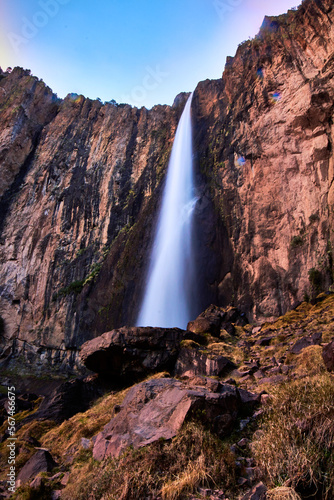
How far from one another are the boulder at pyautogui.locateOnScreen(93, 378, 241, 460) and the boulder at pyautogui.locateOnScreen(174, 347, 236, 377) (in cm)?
433

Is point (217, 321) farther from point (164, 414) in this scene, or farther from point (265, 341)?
point (164, 414)

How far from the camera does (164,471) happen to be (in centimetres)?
507

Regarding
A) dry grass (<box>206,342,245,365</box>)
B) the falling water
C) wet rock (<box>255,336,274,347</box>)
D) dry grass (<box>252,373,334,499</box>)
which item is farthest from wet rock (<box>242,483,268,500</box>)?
the falling water

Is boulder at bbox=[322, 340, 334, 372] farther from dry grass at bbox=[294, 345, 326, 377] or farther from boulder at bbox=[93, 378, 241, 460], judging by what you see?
boulder at bbox=[93, 378, 241, 460]

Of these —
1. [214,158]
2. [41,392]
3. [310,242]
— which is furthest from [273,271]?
[41,392]

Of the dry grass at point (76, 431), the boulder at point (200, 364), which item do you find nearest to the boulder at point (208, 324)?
the boulder at point (200, 364)

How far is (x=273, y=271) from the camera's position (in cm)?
2098

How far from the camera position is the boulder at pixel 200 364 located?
1166 cm

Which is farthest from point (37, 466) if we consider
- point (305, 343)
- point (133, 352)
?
point (305, 343)

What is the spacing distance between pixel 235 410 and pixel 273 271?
1554 centimetres

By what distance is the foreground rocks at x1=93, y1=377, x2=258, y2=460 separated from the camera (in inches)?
241

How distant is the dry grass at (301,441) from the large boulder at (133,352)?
317 inches

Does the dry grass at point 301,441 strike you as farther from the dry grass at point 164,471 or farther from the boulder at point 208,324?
the boulder at point 208,324

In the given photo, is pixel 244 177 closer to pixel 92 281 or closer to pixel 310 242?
pixel 310 242
